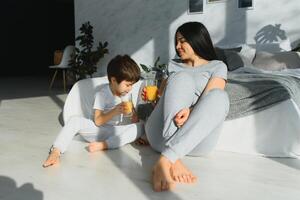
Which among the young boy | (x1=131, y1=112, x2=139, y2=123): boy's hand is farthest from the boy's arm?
(x1=131, y1=112, x2=139, y2=123): boy's hand

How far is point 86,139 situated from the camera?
2.74 m

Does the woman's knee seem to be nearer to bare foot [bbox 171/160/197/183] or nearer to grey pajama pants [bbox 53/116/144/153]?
bare foot [bbox 171/160/197/183]

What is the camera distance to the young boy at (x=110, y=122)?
2.33 meters

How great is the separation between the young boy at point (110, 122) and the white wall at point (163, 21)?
9.83ft

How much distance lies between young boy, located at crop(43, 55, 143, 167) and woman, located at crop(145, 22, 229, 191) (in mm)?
280

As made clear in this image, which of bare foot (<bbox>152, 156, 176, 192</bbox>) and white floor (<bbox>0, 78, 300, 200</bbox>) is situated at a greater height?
bare foot (<bbox>152, 156, 176, 192</bbox>)

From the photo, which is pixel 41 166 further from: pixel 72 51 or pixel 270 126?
pixel 72 51

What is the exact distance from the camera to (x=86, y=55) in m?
6.63

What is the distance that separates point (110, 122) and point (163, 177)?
0.97 meters

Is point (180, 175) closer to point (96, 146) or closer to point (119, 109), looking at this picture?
point (119, 109)

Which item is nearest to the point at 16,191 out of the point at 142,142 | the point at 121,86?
the point at 121,86

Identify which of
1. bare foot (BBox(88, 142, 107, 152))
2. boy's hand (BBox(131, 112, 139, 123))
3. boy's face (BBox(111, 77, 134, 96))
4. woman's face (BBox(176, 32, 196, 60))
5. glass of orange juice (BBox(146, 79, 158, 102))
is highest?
woman's face (BBox(176, 32, 196, 60))

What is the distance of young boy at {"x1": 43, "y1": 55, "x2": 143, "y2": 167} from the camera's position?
2.33 metres

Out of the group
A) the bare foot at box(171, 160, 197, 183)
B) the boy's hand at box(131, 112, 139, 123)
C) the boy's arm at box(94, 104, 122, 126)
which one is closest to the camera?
the bare foot at box(171, 160, 197, 183)
